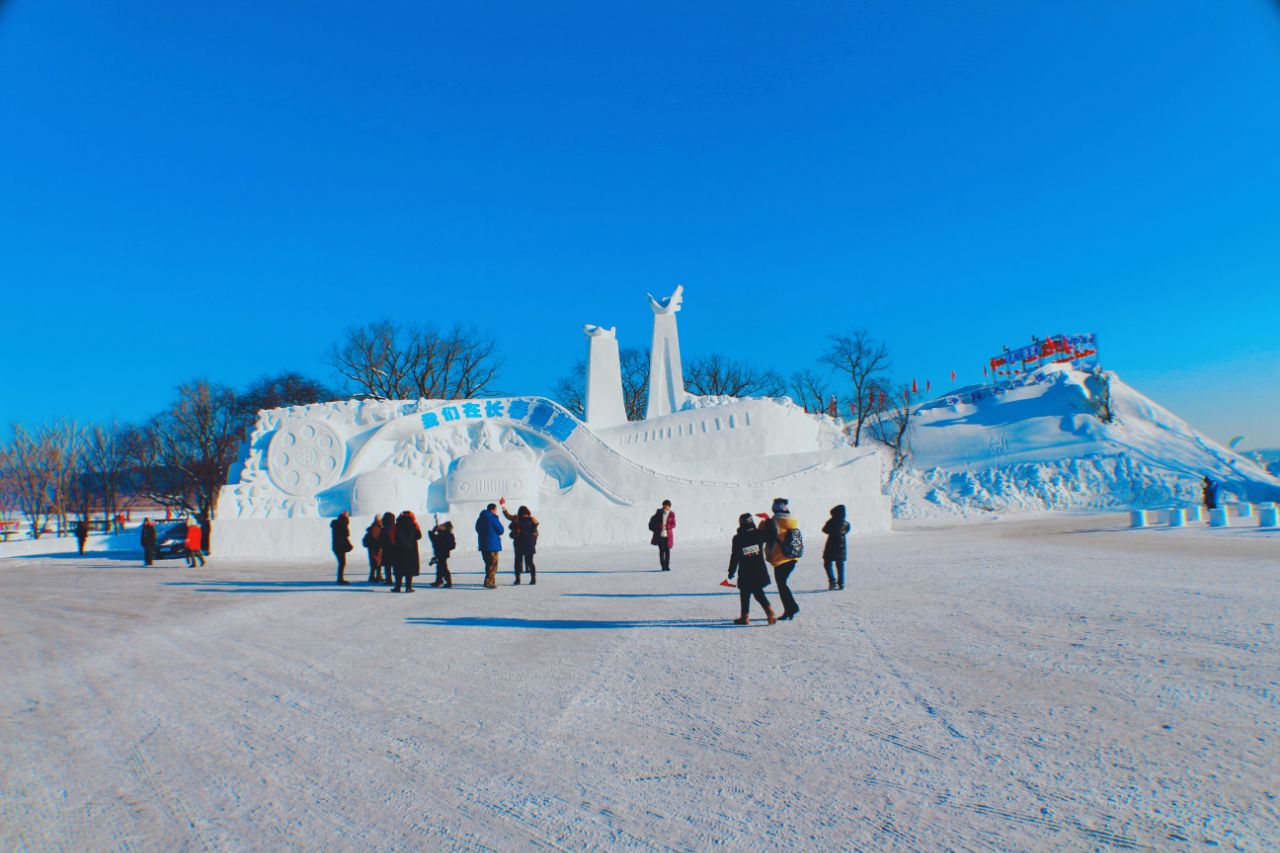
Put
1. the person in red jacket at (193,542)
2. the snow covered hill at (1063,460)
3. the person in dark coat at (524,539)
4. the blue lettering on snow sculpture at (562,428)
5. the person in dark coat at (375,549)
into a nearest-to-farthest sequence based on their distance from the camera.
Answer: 1. the person in dark coat at (524,539)
2. the person in dark coat at (375,549)
3. the person in red jacket at (193,542)
4. the blue lettering on snow sculpture at (562,428)
5. the snow covered hill at (1063,460)

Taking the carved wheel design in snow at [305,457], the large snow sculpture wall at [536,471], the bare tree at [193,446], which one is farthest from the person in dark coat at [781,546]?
the bare tree at [193,446]

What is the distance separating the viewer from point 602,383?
21562 mm

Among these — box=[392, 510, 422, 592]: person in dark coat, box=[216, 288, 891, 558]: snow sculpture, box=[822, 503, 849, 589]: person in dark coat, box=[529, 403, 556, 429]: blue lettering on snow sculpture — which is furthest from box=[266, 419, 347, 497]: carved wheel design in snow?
box=[822, 503, 849, 589]: person in dark coat

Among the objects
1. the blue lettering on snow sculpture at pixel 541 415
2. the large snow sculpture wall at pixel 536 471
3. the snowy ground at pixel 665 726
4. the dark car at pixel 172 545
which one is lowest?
the snowy ground at pixel 665 726

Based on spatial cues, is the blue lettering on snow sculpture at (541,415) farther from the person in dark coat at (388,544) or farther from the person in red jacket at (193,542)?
the person in dark coat at (388,544)

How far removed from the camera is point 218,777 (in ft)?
11.1

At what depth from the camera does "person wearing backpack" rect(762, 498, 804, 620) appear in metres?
6.47

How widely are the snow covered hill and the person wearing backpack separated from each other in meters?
25.5

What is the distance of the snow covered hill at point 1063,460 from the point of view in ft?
104

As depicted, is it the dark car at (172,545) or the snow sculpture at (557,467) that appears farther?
the dark car at (172,545)

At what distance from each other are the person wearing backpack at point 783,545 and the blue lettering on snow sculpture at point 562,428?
13.7 metres

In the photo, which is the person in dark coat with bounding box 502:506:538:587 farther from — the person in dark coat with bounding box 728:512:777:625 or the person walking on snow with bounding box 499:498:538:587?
the person in dark coat with bounding box 728:512:777:625

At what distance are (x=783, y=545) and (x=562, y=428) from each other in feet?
46.6

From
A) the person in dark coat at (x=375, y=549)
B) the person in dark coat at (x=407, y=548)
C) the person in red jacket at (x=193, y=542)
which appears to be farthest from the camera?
the person in red jacket at (x=193, y=542)
